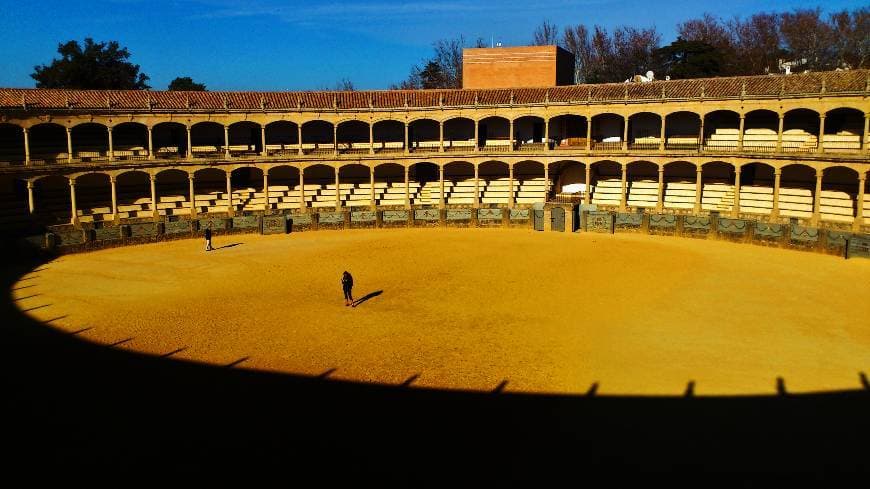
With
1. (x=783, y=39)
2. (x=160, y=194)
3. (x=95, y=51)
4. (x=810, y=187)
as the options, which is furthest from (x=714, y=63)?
(x=95, y=51)

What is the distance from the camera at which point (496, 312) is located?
21.5 meters

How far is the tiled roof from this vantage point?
118ft

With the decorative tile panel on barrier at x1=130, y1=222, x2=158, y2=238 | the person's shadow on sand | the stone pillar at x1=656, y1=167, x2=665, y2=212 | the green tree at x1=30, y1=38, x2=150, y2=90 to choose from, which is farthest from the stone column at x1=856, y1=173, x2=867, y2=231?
the green tree at x1=30, y1=38, x2=150, y2=90

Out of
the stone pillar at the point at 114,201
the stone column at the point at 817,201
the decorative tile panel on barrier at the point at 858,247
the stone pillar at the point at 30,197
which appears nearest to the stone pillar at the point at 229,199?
the stone pillar at the point at 114,201

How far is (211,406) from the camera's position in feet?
46.5

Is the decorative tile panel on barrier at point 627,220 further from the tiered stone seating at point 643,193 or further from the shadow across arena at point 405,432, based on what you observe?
the shadow across arena at point 405,432

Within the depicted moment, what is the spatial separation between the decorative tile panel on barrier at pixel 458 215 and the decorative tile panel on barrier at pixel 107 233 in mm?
19020

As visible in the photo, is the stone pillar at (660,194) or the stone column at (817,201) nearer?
the stone column at (817,201)

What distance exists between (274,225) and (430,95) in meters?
15.4

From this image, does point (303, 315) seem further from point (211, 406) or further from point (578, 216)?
point (578, 216)

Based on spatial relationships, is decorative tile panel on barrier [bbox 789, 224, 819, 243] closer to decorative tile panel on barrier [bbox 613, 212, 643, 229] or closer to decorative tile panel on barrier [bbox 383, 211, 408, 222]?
decorative tile panel on barrier [bbox 613, 212, 643, 229]

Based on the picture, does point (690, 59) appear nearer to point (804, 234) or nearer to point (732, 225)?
point (732, 225)

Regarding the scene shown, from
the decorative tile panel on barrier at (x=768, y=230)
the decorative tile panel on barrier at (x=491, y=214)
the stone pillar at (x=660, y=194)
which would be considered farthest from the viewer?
the decorative tile panel on barrier at (x=491, y=214)

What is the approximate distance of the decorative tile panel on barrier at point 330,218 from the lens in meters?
40.1
